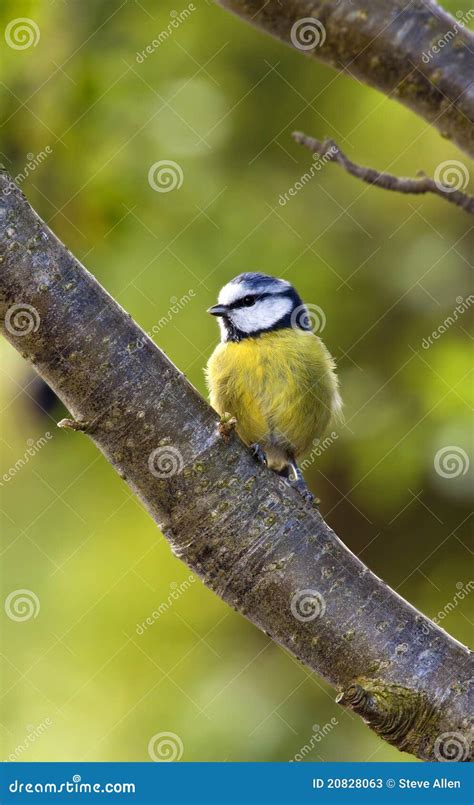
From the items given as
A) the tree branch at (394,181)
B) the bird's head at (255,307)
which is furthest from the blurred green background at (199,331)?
the tree branch at (394,181)

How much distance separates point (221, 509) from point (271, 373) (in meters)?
1.08

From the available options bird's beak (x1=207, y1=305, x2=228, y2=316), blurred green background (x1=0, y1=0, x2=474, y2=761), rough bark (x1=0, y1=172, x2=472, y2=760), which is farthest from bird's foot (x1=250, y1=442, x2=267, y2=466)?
blurred green background (x1=0, y1=0, x2=474, y2=761)

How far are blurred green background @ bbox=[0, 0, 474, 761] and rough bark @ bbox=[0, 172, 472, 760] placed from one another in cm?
122

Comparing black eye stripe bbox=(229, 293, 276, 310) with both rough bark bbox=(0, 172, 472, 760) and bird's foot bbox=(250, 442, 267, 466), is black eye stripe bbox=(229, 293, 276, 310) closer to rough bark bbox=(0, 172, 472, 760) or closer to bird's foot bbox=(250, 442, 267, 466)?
bird's foot bbox=(250, 442, 267, 466)

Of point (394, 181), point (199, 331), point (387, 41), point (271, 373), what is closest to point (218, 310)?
point (271, 373)

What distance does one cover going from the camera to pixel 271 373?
2420 mm

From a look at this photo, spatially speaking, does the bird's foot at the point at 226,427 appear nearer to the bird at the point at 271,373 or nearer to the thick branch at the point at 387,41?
the thick branch at the point at 387,41

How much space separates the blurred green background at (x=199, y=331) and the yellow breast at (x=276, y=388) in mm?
286

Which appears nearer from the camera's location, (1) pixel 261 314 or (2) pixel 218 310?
(2) pixel 218 310

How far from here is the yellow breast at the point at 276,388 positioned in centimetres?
240

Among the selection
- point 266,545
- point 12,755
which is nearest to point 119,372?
point 266,545

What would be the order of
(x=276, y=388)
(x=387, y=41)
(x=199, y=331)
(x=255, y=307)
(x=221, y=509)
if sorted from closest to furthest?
(x=221, y=509) → (x=387, y=41) → (x=276, y=388) → (x=255, y=307) → (x=199, y=331)

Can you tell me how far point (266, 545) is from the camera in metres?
1.40

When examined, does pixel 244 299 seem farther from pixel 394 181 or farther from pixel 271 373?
pixel 394 181
